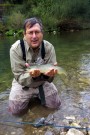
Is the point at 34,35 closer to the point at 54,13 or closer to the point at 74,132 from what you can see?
the point at 74,132

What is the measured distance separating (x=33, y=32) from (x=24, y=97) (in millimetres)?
1405

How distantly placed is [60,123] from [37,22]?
193 centimetres

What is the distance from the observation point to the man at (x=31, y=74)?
5.39 meters

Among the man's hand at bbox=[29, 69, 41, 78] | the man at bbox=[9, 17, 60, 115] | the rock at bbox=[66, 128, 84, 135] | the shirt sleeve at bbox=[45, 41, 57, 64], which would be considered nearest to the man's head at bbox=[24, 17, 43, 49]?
the man at bbox=[9, 17, 60, 115]

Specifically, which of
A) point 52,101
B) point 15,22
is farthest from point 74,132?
point 15,22

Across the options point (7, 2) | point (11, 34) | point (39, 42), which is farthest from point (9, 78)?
point (7, 2)

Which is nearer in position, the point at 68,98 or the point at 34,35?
the point at 34,35

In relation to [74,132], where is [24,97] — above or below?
below

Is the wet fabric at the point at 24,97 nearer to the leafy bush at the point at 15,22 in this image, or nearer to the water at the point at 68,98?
the water at the point at 68,98

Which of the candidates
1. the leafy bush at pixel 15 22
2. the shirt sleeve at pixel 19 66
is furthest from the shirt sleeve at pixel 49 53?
the leafy bush at pixel 15 22

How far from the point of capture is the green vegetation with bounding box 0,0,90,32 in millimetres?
32875

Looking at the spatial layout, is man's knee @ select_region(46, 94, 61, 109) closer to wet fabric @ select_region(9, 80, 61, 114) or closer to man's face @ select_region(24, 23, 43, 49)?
wet fabric @ select_region(9, 80, 61, 114)

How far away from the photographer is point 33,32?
533 centimetres

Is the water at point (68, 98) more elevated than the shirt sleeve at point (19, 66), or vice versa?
the shirt sleeve at point (19, 66)
